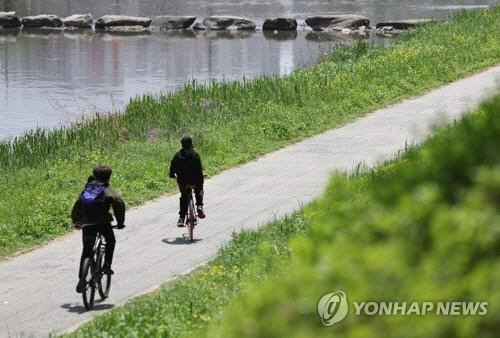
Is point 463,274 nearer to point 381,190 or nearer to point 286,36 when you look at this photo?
point 381,190

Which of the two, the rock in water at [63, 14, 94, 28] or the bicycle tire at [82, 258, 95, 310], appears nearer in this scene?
the bicycle tire at [82, 258, 95, 310]

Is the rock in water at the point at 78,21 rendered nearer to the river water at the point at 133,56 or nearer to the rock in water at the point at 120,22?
the rock in water at the point at 120,22

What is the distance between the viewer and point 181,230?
16000mm

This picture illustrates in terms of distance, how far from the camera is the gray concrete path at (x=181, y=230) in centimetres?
1248

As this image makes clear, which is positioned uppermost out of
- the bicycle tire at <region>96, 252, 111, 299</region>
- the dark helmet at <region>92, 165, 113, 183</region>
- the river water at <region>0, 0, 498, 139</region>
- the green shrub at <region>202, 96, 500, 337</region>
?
the green shrub at <region>202, 96, 500, 337</region>

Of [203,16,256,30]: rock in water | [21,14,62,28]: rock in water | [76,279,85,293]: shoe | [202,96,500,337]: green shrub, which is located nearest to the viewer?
[202,96,500,337]: green shrub

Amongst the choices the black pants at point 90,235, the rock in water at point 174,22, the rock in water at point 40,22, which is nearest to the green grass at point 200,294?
the black pants at point 90,235

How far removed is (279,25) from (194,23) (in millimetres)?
5710

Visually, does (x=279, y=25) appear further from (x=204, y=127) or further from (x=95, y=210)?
(x=95, y=210)

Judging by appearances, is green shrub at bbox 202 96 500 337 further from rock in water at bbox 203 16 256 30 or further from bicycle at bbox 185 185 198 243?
rock in water at bbox 203 16 256 30

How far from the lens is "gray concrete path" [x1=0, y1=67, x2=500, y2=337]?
492 inches

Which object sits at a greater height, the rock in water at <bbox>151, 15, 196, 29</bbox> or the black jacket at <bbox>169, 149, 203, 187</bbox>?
the black jacket at <bbox>169, 149, 203, 187</bbox>

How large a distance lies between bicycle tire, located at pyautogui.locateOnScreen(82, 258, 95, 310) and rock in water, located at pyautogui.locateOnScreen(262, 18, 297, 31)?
1840 inches

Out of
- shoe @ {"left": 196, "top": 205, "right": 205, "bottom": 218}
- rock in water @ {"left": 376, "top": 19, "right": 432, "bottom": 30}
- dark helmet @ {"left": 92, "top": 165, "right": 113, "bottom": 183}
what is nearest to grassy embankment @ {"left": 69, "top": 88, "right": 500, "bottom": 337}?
dark helmet @ {"left": 92, "top": 165, "right": 113, "bottom": 183}
